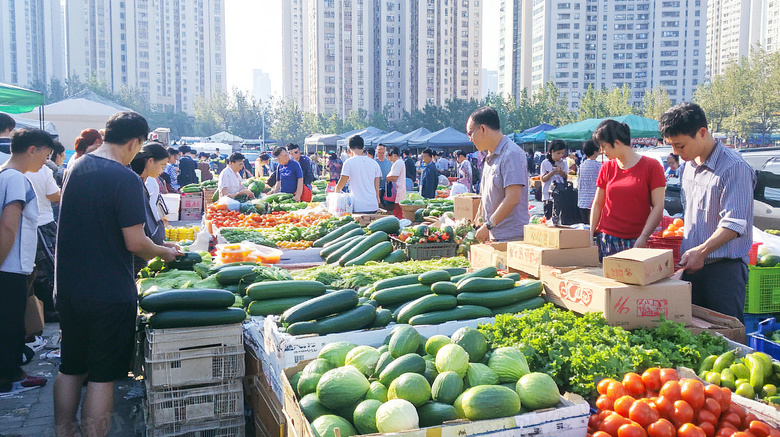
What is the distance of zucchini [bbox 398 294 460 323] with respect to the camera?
397 cm

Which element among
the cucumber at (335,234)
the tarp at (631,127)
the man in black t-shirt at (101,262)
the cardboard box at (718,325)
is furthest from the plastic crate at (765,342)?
the tarp at (631,127)

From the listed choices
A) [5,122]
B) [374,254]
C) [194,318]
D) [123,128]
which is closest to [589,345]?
[194,318]

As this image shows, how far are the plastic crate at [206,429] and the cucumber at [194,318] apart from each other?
0.65 meters

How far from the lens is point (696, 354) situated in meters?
3.24

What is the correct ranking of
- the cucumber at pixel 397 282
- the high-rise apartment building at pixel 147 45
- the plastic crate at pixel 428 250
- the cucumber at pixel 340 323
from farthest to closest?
the high-rise apartment building at pixel 147 45 < the plastic crate at pixel 428 250 < the cucumber at pixel 397 282 < the cucumber at pixel 340 323

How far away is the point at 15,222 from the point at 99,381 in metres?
1.89

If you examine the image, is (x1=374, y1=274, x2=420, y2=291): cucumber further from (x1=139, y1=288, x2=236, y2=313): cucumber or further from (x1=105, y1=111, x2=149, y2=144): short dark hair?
(x1=105, y1=111, x2=149, y2=144): short dark hair

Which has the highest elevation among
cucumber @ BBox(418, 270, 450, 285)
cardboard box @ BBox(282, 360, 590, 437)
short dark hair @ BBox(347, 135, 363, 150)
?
short dark hair @ BBox(347, 135, 363, 150)

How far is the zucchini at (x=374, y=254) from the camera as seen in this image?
6.22 meters

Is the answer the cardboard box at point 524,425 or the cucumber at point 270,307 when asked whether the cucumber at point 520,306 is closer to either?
the cardboard box at point 524,425

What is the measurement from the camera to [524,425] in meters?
2.58

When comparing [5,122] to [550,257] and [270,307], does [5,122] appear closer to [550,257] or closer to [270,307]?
[270,307]

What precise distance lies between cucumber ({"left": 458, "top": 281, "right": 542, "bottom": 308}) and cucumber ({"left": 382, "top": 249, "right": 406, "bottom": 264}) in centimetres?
232

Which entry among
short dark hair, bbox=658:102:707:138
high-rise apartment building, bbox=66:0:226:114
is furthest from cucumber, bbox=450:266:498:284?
high-rise apartment building, bbox=66:0:226:114
